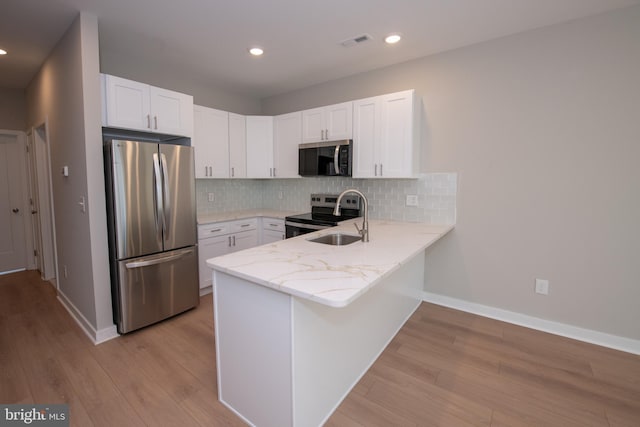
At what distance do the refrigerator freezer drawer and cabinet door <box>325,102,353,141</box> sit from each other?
6.56 ft

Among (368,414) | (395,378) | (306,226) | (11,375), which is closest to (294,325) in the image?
(368,414)

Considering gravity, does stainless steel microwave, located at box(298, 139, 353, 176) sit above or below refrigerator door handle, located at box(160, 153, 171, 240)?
above

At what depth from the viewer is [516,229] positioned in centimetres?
273

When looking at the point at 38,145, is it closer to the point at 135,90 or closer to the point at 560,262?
the point at 135,90

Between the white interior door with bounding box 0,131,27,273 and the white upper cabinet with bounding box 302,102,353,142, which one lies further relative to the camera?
the white interior door with bounding box 0,131,27,273

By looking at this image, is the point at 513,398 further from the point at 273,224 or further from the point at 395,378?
the point at 273,224

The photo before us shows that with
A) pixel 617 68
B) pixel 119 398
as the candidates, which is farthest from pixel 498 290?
pixel 119 398

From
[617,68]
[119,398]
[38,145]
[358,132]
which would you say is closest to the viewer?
[119,398]

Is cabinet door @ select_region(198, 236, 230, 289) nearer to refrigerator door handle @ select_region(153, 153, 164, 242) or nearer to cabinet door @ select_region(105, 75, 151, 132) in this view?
refrigerator door handle @ select_region(153, 153, 164, 242)

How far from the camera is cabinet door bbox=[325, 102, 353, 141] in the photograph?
3.31 meters

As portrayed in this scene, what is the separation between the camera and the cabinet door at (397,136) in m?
2.94

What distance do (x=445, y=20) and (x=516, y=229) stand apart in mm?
1935

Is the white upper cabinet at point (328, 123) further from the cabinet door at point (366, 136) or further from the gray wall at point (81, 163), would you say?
the gray wall at point (81, 163)

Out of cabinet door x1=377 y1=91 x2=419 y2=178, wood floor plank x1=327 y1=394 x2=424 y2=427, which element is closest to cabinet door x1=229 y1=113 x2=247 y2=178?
cabinet door x1=377 y1=91 x2=419 y2=178
